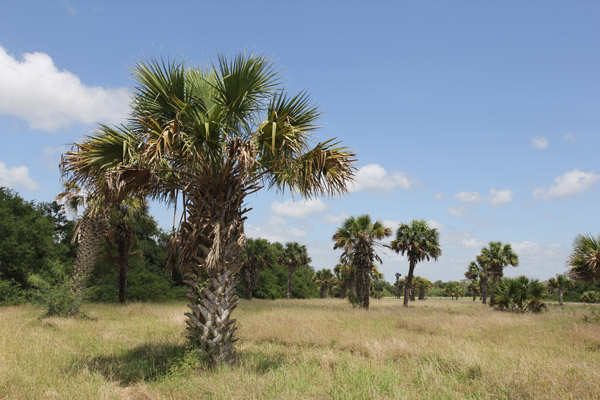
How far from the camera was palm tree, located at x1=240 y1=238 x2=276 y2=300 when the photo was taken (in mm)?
45525

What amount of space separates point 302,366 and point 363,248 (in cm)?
2056

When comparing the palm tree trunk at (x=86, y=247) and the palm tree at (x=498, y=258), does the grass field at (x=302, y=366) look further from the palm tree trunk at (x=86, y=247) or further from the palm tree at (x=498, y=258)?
the palm tree at (x=498, y=258)

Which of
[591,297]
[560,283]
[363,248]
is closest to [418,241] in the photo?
[363,248]

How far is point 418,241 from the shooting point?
33844 millimetres

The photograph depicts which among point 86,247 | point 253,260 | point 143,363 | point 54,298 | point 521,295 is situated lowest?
point 143,363

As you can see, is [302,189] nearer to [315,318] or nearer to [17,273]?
[315,318]

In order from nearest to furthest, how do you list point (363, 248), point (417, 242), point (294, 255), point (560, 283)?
point (363, 248) → point (417, 242) → point (294, 255) → point (560, 283)

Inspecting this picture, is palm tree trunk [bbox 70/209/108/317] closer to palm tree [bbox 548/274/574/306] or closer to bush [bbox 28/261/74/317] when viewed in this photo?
bush [bbox 28/261/74/317]

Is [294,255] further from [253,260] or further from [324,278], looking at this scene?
[324,278]

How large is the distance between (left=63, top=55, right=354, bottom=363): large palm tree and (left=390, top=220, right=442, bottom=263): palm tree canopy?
28.3m

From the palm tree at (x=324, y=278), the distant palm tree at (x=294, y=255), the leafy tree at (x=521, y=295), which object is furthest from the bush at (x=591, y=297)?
the leafy tree at (x=521, y=295)

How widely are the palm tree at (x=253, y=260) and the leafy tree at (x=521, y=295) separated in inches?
1170

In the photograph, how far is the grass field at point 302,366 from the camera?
5.29 meters

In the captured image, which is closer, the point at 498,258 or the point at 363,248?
the point at 363,248
